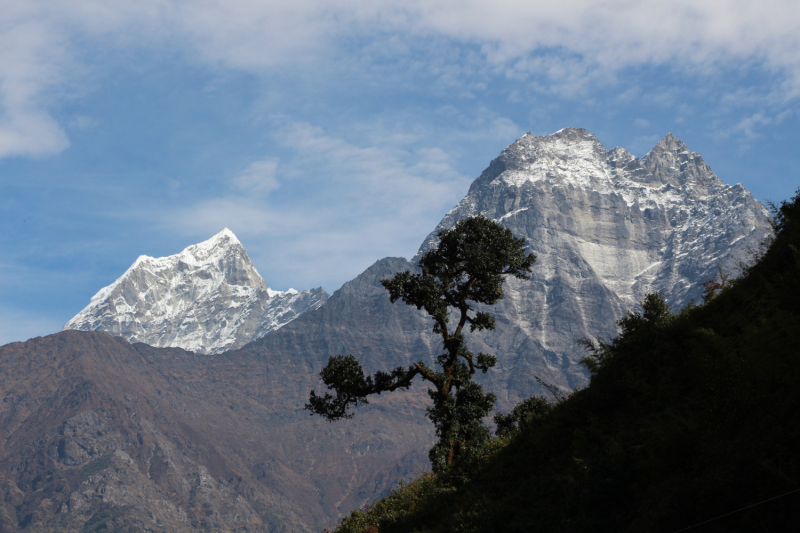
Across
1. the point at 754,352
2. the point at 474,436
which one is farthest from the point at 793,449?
the point at 474,436

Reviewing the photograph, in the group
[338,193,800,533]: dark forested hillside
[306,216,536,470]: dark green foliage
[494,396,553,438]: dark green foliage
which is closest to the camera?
[338,193,800,533]: dark forested hillside

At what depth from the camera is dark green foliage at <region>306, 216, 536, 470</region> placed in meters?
39.4

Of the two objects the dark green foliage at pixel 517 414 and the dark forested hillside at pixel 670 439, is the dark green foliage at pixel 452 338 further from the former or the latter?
the dark forested hillside at pixel 670 439

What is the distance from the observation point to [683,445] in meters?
17.0

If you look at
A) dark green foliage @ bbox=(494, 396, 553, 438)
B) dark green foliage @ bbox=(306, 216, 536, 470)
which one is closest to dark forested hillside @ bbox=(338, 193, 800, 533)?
dark green foliage @ bbox=(494, 396, 553, 438)

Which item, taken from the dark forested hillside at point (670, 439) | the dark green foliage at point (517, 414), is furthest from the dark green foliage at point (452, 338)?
the dark forested hillside at point (670, 439)

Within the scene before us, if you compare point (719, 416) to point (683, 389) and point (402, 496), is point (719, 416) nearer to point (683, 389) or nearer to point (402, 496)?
point (683, 389)

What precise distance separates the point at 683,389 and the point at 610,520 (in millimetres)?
5152

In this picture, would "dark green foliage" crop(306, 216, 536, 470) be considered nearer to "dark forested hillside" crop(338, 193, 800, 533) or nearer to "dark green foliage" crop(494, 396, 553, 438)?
"dark green foliage" crop(494, 396, 553, 438)

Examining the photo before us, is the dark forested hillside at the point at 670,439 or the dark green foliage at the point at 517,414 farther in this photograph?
the dark green foliage at the point at 517,414

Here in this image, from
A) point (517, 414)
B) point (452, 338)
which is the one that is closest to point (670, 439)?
point (517, 414)

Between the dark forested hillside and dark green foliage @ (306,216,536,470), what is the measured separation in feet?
37.9

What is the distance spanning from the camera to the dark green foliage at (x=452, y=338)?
39375 mm

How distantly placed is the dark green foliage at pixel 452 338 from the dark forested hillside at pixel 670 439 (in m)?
11.6
